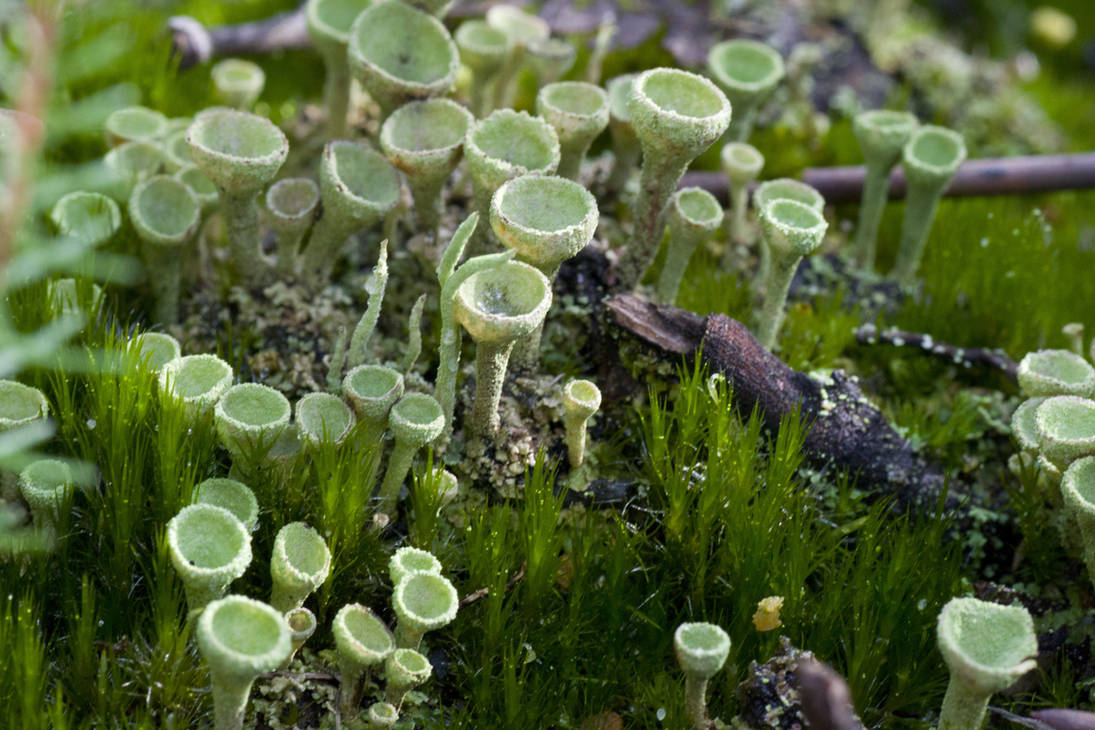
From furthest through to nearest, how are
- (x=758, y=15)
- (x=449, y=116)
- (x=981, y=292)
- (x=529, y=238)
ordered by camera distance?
(x=758, y=15)
(x=981, y=292)
(x=449, y=116)
(x=529, y=238)

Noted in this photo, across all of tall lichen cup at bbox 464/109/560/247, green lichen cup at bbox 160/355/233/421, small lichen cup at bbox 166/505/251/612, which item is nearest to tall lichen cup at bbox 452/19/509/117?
tall lichen cup at bbox 464/109/560/247

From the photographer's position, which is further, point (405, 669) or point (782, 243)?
point (782, 243)

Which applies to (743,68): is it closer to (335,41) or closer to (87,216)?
(335,41)

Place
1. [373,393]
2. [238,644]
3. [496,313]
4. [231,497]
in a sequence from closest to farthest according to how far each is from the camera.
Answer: [238,644] < [231,497] < [496,313] < [373,393]

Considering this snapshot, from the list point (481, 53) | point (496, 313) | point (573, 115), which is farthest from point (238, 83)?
point (496, 313)

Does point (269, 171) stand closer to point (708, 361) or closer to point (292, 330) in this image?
point (292, 330)

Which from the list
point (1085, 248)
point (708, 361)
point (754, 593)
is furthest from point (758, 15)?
point (754, 593)

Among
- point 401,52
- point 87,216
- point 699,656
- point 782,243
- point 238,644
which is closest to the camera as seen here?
point 238,644

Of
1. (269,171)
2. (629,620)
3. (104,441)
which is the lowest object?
(629,620)
